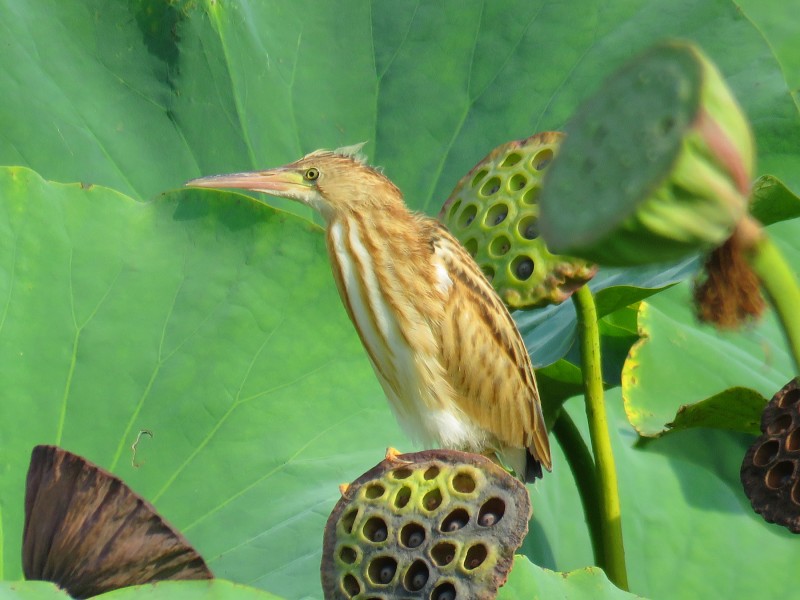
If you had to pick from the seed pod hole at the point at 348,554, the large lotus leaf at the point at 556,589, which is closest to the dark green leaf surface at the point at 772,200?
the large lotus leaf at the point at 556,589

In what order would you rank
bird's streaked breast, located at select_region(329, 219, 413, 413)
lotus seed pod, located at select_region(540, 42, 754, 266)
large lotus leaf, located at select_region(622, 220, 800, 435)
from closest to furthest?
lotus seed pod, located at select_region(540, 42, 754, 266) < large lotus leaf, located at select_region(622, 220, 800, 435) < bird's streaked breast, located at select_region(329, 219, 413, 413)

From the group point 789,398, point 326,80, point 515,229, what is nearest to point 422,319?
point 326,80

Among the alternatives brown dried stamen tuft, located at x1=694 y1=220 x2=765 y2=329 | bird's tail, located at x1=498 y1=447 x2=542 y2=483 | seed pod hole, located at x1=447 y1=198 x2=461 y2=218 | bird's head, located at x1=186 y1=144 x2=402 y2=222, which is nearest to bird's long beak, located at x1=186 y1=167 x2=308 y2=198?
bird's head, located at x1=186 y1=144 x2=402 y2=222

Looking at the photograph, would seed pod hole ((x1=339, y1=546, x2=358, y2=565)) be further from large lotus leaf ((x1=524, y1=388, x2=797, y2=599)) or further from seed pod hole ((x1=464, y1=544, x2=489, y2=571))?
large lotus leaf ((x1=524, y1=388, x2=797, y2=599))

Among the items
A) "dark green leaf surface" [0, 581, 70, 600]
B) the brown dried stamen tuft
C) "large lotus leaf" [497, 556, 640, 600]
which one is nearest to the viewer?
the brown dried stamen tuft

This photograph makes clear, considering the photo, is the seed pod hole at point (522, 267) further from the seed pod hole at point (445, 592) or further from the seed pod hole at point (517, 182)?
the seed pod hole at point (445, 592)

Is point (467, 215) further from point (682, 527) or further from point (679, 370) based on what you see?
point (682, 527)

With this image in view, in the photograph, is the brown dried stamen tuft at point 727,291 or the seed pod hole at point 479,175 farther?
the seed pod hole at point 479,175
